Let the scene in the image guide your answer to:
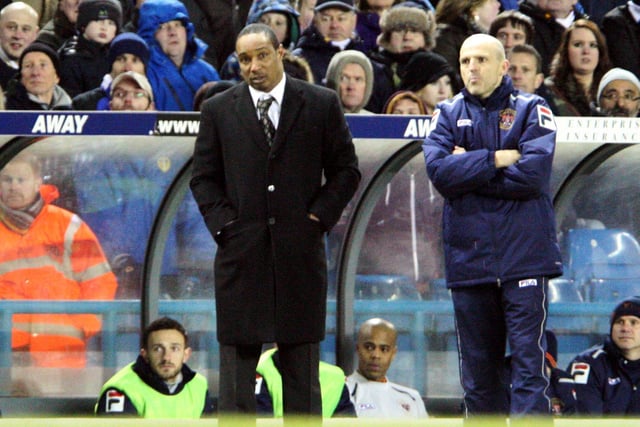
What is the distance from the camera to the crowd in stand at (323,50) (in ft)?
26.3

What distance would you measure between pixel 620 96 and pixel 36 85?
3.32m

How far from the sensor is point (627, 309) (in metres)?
8.29

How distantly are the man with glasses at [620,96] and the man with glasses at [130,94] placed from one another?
2.60 m

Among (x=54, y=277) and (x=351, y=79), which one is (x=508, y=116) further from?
(x=54, y=277)

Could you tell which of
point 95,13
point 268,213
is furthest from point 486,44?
point 95,13

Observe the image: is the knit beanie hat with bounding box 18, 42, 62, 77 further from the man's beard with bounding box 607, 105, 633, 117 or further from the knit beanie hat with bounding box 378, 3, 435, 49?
the man's beard with bounding box 607, 105, 633, 117

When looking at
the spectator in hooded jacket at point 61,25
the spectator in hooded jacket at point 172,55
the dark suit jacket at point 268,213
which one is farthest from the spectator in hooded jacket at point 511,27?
the dark suit jacket at point 268,213

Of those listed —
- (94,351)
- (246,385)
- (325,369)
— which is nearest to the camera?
(246,385)

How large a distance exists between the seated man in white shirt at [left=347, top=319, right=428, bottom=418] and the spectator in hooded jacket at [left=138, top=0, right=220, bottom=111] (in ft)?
5.61

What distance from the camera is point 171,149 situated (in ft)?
→ 28.1

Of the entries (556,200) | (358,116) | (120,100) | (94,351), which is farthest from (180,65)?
(556,200)

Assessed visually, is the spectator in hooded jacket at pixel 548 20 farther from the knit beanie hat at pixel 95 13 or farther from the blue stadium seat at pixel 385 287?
the knit beanie hat at pixel 95 13

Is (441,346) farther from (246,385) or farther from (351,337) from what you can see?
(246,385)

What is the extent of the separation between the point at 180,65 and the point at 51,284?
165 cm
